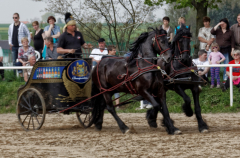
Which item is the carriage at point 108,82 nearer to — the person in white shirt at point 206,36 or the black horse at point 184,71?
the black horse at point 184,71

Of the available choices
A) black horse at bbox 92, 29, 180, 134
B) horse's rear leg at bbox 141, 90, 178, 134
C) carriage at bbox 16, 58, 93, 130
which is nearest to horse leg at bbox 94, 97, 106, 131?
carriage at bbox 16, 58, 93, 130

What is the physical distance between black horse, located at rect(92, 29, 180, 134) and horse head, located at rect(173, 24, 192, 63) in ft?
1.16

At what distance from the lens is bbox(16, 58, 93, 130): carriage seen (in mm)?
8617

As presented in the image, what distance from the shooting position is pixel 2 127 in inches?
376

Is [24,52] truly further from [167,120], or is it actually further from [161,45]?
[167,120]

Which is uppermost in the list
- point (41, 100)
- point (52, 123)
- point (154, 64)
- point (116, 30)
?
point (116, 30)

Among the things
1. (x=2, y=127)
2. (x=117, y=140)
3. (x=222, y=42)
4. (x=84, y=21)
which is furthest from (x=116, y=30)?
(x=117, y=140)

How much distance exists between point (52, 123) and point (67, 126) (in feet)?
2.39

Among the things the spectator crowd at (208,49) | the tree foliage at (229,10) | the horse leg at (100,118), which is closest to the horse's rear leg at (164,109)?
the horse leg at (100,118)

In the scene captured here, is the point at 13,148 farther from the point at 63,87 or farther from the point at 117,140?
the point at 63,87

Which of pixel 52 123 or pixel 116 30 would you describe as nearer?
pixel 52 123

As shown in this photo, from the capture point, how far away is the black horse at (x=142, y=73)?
766 centimetres

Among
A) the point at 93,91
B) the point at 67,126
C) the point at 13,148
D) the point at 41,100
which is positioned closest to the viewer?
the point at 13,148

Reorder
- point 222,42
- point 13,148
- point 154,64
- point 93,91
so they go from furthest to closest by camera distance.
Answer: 1. point 222,42
2. point 93,91
3. point 154,64
4. point 13,148
